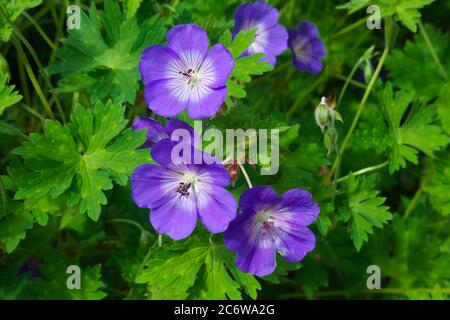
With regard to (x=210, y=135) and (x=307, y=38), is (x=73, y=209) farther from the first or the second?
(x=307, y=38)

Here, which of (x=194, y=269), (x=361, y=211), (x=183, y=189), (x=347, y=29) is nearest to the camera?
(x=183, y=189)

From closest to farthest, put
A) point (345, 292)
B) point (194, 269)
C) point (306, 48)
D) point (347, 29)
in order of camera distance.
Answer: point (194, 269), point (345, 292), point (306, 48), point (347, 29)

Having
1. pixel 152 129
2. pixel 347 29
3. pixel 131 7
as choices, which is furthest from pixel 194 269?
pixel 347 29

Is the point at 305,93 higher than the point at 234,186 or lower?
higher

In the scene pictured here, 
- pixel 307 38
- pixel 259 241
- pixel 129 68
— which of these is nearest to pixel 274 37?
pixel 307 38

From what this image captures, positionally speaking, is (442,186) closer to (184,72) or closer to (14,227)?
(184,72)

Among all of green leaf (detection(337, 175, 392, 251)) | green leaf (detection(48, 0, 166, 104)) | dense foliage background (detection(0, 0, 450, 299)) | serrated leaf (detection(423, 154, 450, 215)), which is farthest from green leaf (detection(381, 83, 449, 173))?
green leaf (detection(48, 0, 166, 104))

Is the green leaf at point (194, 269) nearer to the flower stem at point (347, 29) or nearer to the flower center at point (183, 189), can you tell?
the flower center at point (183, 189)
